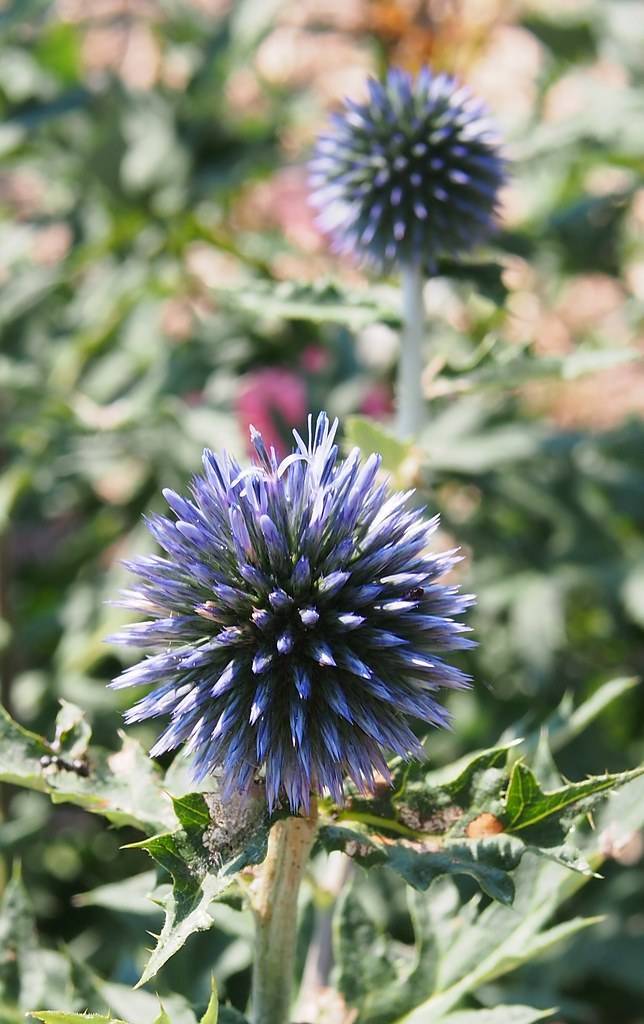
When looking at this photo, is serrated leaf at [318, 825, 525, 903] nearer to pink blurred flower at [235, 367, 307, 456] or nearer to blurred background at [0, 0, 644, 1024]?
blurred background at [0, 0, 644, 1024]

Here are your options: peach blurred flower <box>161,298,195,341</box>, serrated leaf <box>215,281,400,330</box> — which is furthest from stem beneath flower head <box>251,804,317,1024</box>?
peach blurred flower <box>161,298,195,341</box>

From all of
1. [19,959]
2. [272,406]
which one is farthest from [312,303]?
[19,959]

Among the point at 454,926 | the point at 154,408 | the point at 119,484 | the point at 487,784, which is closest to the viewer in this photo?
the point at 487,784

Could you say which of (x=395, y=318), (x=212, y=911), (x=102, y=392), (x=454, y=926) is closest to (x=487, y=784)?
(x=454, y=926)

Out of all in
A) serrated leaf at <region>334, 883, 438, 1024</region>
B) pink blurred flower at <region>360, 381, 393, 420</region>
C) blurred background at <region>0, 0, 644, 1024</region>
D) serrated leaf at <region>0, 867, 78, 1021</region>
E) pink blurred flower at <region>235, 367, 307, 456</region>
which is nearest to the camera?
serrated leaf at <region>334, 883, 438, 1024</region>

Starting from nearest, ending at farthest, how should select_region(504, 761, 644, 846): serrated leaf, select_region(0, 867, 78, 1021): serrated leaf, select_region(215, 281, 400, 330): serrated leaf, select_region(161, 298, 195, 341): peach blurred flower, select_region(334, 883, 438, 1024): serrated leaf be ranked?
select_region(504, 761, 644, 846): serrated leaf
select_region(334, 883, 438, 1024): serrated leaf
select_region(0, 867, 78, 1021): serrated leaf
select_region(215, 281, 400, 330): serrated leaf
select_region(161, 298, 195, 341): peach blurred flower

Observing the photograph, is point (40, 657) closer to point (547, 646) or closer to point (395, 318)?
point (547, 646)
